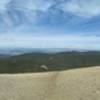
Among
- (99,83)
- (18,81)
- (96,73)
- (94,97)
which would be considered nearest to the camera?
(94,97)

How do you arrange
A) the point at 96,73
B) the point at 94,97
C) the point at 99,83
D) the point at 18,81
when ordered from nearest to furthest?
the point at 94,97, the point at 99,83, the point at 96,73, the point at 18,81

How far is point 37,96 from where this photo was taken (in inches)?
1276

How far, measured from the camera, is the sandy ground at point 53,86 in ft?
103

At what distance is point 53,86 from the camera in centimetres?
3403

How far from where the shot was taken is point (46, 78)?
36500 mm

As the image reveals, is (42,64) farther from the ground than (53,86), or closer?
closer

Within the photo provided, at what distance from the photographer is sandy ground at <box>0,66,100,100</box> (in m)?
31.3

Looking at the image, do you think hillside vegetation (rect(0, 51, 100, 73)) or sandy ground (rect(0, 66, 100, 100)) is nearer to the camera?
sandy ground (rect(0, 66, 100, 100))

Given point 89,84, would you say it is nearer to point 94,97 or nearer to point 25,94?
point 94,97

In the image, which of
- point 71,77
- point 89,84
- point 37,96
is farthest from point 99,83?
point 37,96

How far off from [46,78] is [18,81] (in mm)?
3001

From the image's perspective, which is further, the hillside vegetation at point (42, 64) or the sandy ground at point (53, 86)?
the hillside vegetation at point (42, 64)

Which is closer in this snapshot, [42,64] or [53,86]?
[53,86]

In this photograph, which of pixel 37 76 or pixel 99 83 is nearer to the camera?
pixel 99 83
